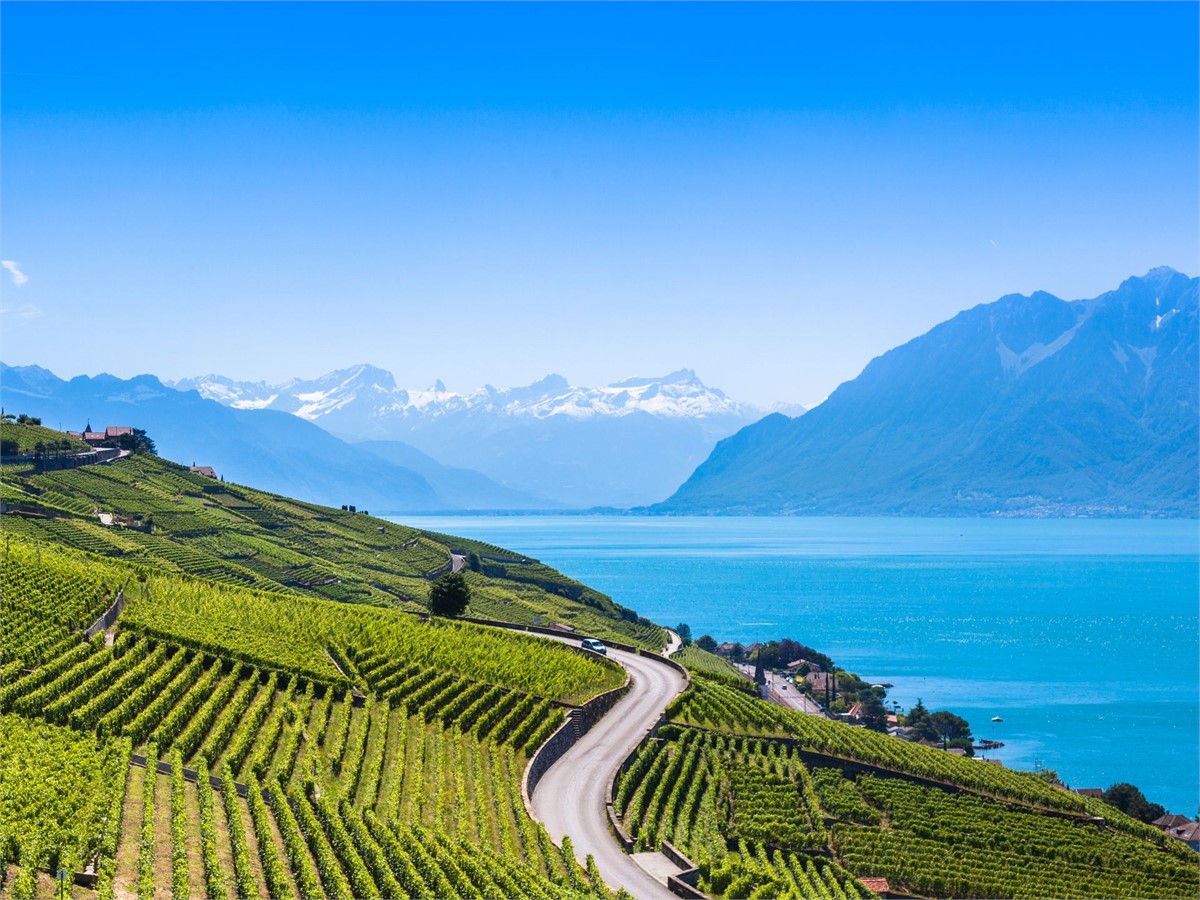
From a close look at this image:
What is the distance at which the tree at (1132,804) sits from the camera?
7225 centimetres

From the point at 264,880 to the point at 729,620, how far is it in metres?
160

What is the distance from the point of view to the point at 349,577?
10769 centimetres

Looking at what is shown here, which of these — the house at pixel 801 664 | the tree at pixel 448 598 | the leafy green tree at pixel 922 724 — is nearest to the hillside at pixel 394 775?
the tree at pixel 448 598

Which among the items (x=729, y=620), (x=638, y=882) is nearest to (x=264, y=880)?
(x=638, y=882)

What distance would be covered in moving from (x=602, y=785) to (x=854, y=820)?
12142mm

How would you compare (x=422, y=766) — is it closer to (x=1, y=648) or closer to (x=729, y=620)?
(x=1, y=648)

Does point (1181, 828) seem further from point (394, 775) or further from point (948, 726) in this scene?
point (394, 775)

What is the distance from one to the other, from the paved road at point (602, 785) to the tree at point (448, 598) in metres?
17.4

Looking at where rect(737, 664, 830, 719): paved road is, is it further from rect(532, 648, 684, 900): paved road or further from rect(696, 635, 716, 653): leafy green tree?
rect(532, 648, 684, 900): paved road

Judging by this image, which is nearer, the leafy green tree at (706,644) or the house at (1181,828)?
the house at (1181,828)

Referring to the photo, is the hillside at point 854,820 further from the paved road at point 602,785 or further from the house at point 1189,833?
the house at point 1189,833

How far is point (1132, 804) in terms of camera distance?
72.9m

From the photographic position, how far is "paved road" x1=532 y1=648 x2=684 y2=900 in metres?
36.1

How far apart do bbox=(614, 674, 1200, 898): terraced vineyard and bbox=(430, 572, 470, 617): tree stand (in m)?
21.2
